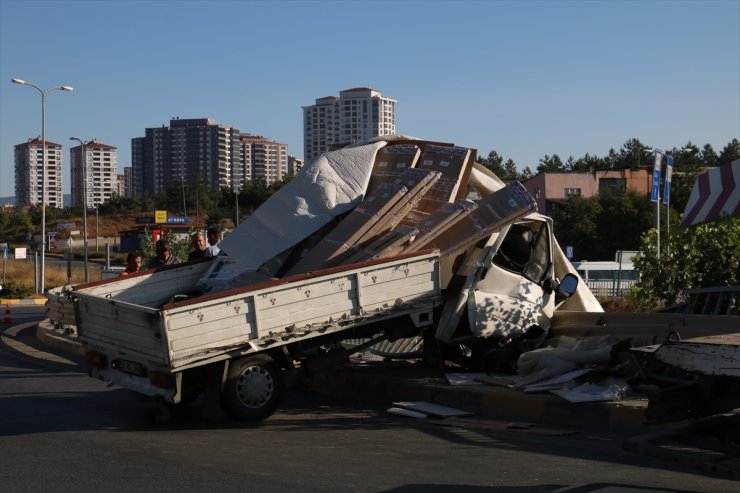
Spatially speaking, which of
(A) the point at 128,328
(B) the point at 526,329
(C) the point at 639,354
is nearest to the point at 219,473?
(A) the point at 128,328

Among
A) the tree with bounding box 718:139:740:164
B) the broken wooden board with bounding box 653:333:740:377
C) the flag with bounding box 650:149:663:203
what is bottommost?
the broken wooden board with bounding box 653:333:740:377

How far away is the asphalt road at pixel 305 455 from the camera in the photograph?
606 cm

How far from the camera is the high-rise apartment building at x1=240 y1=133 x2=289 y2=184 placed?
178 m

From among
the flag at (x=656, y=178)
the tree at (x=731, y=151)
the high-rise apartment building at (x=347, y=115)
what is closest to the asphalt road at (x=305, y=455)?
the flag at (x=656, y=178)

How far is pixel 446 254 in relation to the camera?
32.2 feet

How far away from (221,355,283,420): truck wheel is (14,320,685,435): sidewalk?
193 cm

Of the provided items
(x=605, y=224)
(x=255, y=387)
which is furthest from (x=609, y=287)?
(x=605, y=224)

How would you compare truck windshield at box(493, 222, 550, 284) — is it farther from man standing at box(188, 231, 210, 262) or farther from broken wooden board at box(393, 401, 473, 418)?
man standing at box(188, 231, 210, 262)

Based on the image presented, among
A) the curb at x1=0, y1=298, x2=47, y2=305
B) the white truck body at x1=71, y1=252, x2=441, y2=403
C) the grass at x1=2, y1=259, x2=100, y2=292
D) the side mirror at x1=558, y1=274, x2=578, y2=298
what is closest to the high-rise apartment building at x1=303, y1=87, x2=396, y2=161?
→ the grass at x1=2, y1=259, x2=100, y2=292

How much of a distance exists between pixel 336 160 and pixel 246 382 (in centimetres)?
350

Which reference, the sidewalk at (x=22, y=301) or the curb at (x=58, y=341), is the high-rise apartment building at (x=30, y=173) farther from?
the curb at (x=58, y=341)

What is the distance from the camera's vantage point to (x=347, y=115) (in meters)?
133

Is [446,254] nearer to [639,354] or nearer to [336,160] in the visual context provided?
[336,160]

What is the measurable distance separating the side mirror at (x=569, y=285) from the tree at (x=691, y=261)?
102 inches
